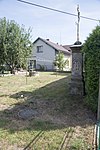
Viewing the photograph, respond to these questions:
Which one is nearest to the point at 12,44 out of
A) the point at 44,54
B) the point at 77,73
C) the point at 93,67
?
the point at 77,73

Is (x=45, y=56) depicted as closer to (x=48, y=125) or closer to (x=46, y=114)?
(x=46, y=114)

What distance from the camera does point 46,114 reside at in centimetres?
552

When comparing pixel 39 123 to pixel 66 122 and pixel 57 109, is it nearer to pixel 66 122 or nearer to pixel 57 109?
pixel 66 122

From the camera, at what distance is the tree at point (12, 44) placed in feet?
60.1

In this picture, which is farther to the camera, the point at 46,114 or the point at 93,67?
the point at 46,114

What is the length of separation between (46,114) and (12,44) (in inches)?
548

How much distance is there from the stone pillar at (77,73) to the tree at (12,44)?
38.6 ft

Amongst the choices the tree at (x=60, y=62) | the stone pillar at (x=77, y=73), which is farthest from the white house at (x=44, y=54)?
the stone pillar at (x=77, y=73)

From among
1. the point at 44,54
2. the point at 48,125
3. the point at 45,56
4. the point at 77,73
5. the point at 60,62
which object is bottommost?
the point at 48,125

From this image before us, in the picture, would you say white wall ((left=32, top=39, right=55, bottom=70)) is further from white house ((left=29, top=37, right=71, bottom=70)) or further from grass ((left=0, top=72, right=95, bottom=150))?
grass ((left=0, top=72, right=95, bottom=150))

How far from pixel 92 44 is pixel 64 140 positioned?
2.74 m

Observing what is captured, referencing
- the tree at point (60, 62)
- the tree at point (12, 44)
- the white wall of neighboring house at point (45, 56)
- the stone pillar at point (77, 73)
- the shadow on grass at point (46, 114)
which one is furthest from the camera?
the white wall of neighboring house at point (45, 56)

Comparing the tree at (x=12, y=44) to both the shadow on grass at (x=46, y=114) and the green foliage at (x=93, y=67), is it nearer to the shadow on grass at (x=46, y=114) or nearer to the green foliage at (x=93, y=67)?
the shadow on grass at (x=46, y=114)

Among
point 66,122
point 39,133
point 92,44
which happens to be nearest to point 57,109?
point 66,122
